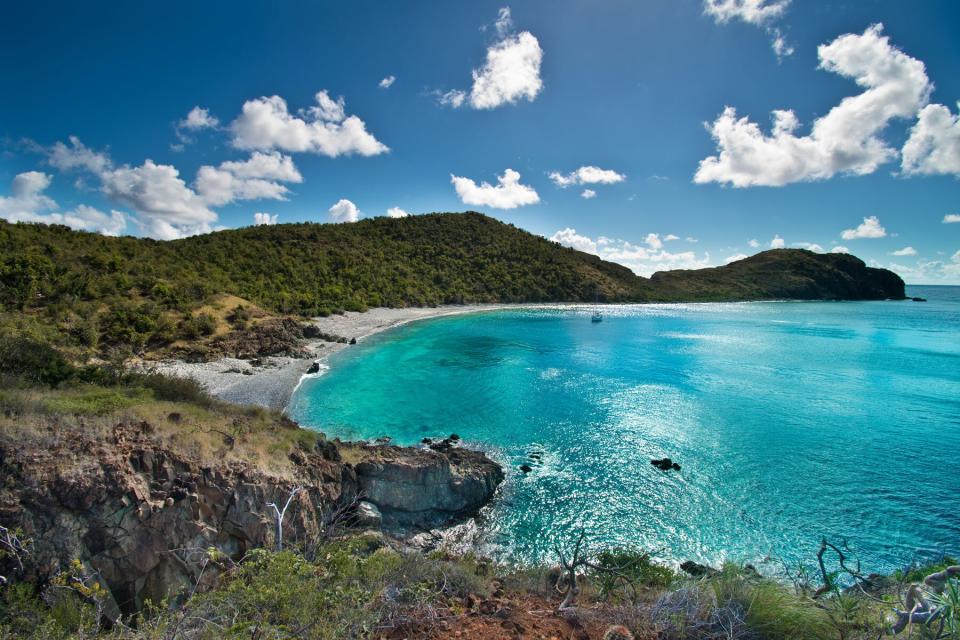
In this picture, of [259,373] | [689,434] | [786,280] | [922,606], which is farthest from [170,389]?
[786,280]

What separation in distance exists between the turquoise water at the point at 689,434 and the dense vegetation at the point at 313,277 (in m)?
13.4

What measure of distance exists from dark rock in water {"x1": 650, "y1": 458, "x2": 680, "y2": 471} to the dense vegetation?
2917 cm

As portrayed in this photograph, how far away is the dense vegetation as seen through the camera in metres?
26.8

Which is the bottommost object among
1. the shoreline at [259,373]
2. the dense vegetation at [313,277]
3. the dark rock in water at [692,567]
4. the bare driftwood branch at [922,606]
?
the dark rock in water at [692,567]

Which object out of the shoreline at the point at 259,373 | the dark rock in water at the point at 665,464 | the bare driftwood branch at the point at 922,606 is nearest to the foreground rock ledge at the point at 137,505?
the bare driftwood branch at the point at 922,606

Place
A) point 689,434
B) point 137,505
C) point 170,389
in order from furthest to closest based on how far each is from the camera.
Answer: point 689,434, point 170,389, point 137,505

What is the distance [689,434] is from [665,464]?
464 centimetres

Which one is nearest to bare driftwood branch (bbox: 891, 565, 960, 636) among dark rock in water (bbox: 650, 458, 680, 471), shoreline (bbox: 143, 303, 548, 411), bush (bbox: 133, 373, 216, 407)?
dark rock in water (bbox: 650, 458, 680, 471)

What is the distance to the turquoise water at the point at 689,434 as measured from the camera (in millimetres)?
12883

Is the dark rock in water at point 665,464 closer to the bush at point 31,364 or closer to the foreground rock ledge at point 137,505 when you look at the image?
the foreground rock ledge at point 137,505

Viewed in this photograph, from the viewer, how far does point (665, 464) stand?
16891 mm

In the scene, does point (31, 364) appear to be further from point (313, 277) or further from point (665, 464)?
point (313, 277)

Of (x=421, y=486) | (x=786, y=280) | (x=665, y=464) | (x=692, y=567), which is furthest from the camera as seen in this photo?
(x=786, y=280)

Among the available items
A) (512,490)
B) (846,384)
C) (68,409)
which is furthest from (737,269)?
(68,409)
